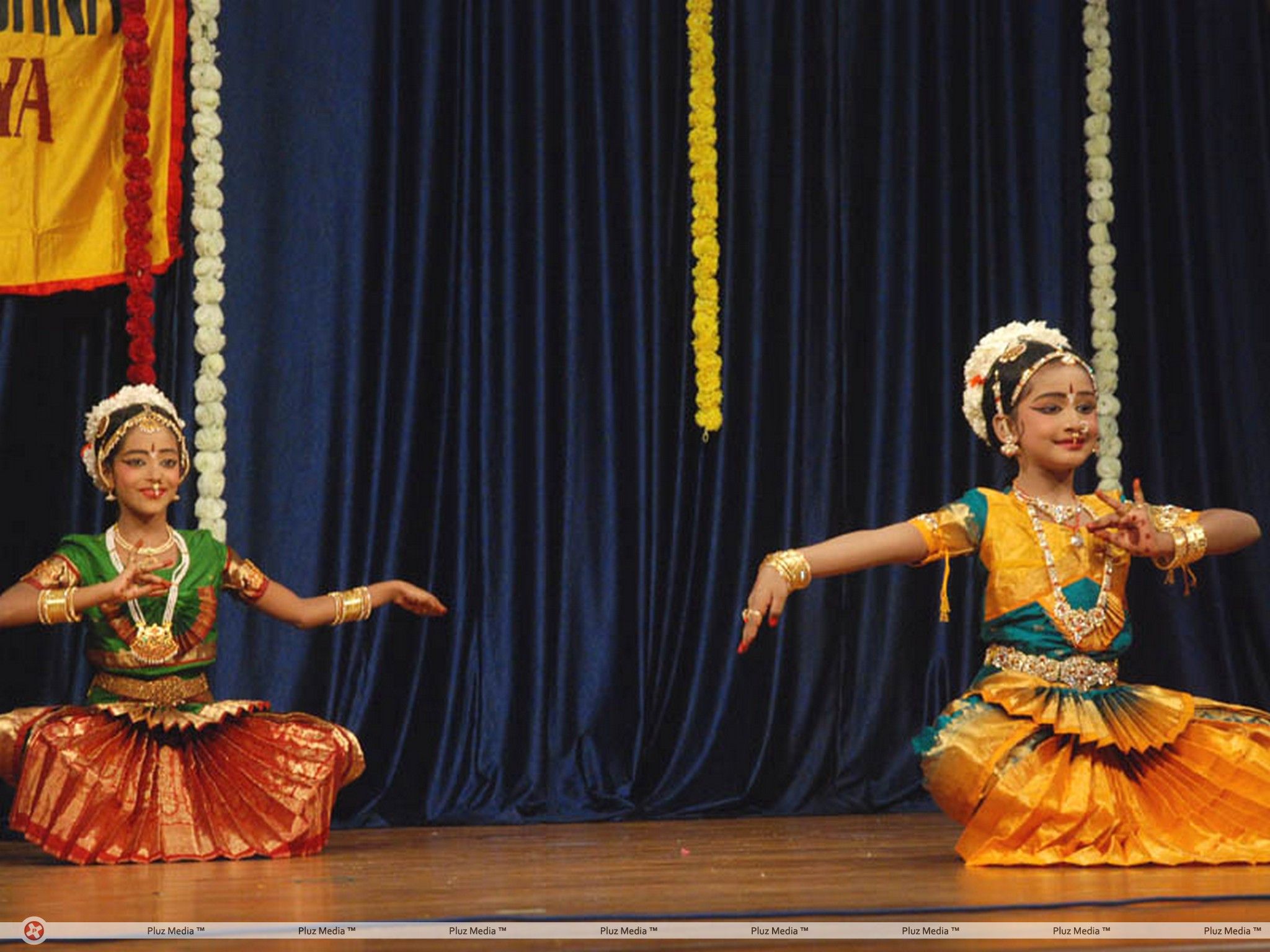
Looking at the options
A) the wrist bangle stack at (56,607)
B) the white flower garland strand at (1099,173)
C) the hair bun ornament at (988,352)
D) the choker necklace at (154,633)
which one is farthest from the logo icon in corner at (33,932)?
the white flower garland strand at (1099,173)

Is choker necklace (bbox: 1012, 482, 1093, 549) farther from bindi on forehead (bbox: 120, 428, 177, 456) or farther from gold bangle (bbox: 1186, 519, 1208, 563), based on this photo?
bindi on forehead (bbox: 120, 428, 177, 456)

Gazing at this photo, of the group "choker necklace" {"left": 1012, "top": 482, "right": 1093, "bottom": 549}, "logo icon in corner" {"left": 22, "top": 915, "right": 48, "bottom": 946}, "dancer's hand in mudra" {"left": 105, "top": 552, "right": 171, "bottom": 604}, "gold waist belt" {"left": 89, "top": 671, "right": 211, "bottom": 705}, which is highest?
"choker necklace" {"left": 1012, "top": 482, "right": 1093, "bottom": 549}

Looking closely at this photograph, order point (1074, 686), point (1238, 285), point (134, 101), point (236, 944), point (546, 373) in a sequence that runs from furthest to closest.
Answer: point (1238, 285) < point (546, 373) < point (134, 101) < point (1074, 686) < point (236, 944)

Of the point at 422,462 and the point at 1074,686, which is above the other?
the point at 422,462

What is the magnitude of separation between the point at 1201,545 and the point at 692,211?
2146 mm

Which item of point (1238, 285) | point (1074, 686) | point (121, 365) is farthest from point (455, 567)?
point (1238, 285)

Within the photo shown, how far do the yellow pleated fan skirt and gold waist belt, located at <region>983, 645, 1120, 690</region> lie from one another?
0.18ft

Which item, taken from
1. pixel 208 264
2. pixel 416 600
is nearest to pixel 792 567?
pixel 416 600

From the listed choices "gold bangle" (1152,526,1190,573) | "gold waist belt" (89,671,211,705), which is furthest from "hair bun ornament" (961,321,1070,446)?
"gold waist belt" (89,671,211,705)

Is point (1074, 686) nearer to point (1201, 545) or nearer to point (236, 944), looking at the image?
point (1201, 545)

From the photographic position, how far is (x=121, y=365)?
518 centimetres

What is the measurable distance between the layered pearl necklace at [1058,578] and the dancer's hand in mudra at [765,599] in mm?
615

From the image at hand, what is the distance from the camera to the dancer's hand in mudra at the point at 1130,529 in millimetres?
3811

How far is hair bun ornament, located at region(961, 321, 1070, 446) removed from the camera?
13.6 ft
